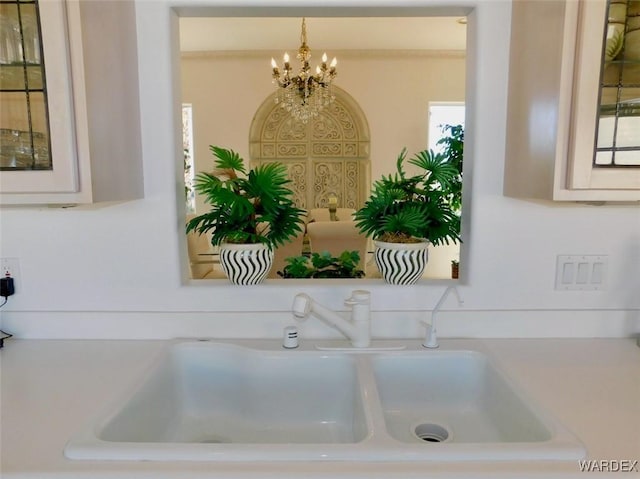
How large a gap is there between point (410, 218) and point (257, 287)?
0.49m

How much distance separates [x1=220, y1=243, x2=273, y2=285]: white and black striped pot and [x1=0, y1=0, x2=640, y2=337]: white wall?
0.04m

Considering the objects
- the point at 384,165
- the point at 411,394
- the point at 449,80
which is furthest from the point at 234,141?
the point at 411,394

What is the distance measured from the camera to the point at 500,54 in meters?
1.21

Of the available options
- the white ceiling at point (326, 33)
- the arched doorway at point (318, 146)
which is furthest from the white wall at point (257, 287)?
the arched doorway at point (318, 146)

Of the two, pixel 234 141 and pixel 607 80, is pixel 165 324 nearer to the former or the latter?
pixel 607 80

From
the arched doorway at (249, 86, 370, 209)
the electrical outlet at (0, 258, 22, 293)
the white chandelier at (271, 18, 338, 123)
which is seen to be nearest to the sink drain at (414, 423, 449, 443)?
the electrical outlet at (0, 258, 22, 293)

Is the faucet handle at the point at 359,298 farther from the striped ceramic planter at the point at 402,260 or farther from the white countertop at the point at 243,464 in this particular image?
the white countertop at the point at 243,464

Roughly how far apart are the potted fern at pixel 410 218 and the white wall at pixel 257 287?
6cm

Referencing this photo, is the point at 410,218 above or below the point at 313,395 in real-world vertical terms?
above

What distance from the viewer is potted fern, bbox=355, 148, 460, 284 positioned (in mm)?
1241

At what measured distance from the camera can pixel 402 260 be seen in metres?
1.24

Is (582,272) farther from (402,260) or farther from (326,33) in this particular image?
(326,33)
